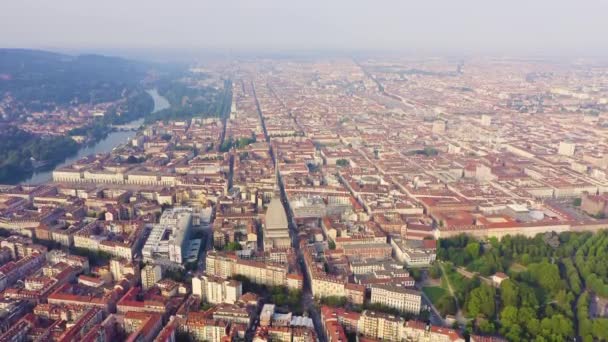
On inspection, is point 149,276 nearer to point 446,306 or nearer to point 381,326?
point 381,326

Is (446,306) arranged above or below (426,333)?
below

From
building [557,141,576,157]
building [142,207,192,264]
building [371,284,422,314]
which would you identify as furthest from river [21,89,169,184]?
building [557,141,576,157]

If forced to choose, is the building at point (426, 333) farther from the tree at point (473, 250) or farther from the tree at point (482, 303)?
the tree at point (473, 250)

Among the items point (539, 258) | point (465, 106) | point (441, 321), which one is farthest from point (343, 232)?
point (465, 106)

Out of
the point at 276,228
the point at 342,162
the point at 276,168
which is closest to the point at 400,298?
the point at 276,228

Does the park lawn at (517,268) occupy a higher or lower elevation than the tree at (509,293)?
lower

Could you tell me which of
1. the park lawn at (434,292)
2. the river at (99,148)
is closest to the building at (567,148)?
the park lawn at (434,292)

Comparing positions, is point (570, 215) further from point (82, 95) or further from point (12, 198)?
point (82, 95)
